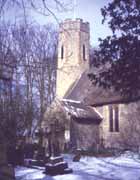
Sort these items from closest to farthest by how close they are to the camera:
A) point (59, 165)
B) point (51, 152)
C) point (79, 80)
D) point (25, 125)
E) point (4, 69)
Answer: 1. point (4, 69)
2. point (59, 165)
3. point (51, 152)
4. point (25, 125)
5. point (79, 80)

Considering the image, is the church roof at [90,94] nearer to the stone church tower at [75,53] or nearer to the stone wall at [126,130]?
the stone wall at [126,130]

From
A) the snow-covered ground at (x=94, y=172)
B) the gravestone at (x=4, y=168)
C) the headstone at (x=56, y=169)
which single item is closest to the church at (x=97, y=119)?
the snow-covered ground at (x=94, y=172)

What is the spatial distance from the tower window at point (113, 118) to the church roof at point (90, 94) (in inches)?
26.2

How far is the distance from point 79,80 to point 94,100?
5176 mm

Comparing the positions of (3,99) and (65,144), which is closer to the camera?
(3,99)

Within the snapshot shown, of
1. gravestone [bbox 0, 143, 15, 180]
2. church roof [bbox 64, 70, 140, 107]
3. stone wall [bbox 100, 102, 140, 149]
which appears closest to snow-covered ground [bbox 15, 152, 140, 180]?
gravestone [bbox 0, 143, 15, 180]

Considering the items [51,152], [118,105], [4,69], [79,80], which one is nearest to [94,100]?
[118,105]

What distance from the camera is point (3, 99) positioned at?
78.5 feet

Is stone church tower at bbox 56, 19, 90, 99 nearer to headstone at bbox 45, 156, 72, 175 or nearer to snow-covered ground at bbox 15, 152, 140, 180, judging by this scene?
snow-covered ground at bbox 15, 152, 140, 180

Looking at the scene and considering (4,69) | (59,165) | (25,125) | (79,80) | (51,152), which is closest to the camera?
(4,69)

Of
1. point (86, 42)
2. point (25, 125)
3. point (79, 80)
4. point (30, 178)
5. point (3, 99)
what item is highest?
point (86, 42)

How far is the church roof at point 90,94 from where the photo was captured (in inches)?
1229

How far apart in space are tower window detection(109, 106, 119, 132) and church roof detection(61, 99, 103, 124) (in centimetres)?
112

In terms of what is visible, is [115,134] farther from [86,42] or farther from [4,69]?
[4,69]
